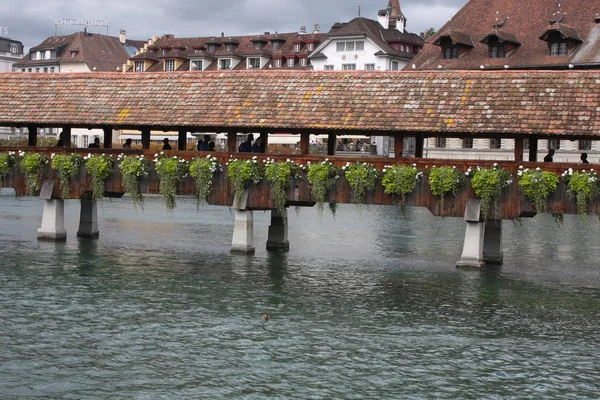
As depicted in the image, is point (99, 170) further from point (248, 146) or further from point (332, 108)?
point (332, 108)

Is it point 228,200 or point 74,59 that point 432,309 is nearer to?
point 228,200

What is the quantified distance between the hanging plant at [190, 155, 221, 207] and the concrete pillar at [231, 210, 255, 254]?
4.41 feet

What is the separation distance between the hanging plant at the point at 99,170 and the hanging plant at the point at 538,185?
10.9 metres

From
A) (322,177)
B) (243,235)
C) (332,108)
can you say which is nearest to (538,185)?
(322,177)

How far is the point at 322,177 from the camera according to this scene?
2572 centimetres

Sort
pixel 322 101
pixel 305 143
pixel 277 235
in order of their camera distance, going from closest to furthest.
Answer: pixel 322 101
pixel 305 143
pixel 277 235

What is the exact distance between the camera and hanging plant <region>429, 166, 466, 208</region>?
81.5 ft

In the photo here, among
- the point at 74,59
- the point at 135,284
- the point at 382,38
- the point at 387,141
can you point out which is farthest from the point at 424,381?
the point at 74,59

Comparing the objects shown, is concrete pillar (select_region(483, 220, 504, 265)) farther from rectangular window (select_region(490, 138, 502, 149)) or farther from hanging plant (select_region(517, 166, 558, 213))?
rectangular window (select_region(490, 138, 502, 149))

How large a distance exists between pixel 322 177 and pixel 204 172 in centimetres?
321

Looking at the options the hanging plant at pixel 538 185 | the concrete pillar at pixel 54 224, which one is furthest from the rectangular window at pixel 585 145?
the concrete pillar at pixel 54 224

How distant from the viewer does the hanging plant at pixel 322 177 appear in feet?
84.5

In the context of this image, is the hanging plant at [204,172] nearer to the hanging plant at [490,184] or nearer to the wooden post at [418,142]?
the wooden post at [418,142]

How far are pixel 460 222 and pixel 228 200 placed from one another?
59.8 ft
